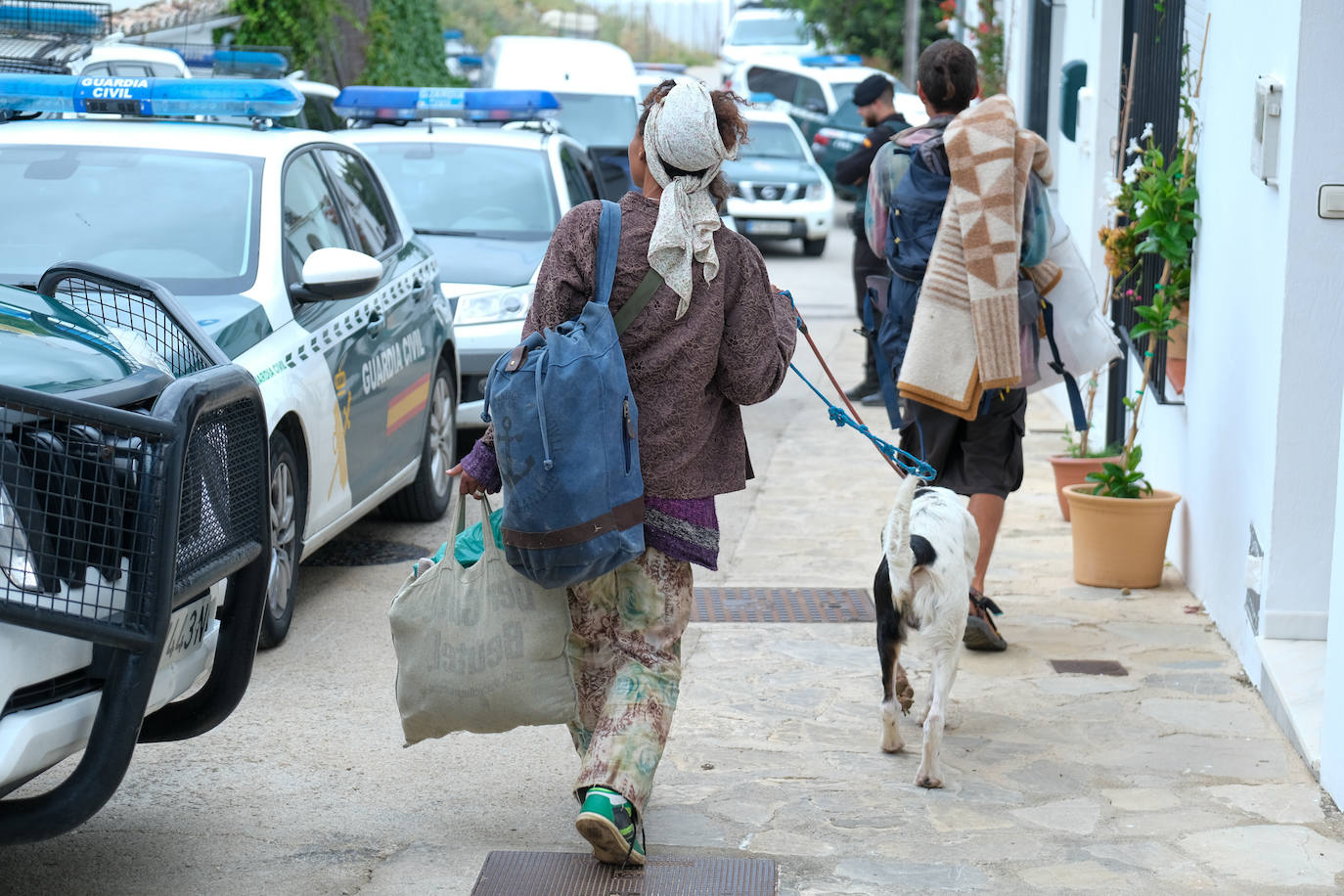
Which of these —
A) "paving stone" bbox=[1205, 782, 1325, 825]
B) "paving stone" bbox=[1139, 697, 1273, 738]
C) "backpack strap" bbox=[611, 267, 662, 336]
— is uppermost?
"backpack strap" bbox=[611, 267, 662, 336]

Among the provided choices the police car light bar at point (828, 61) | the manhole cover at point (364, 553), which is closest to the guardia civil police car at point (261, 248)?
the manhole cover at point (364, 553)

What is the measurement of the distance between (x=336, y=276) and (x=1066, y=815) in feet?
9.95

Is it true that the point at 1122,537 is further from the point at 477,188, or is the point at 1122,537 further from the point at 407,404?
the point at 477,188

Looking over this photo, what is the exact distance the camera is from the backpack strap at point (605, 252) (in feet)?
11.9

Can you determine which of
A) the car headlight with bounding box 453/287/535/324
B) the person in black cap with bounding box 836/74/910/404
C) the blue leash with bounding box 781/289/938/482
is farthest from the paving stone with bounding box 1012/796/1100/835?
the car headlight with bounding box 453/287/535/324

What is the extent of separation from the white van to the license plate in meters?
12.5

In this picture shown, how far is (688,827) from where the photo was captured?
407 cm

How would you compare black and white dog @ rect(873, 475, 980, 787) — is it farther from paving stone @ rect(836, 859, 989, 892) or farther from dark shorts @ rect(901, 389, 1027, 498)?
dark shorts @ rect(901, 389, 1027, 498)

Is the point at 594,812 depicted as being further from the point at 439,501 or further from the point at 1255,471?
the point at 439,501

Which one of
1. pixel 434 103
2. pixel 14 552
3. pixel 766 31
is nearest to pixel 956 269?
pixel 14 552

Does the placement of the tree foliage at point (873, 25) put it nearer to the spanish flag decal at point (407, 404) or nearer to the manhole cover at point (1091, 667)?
the spanish flag decal at point (407, 404)

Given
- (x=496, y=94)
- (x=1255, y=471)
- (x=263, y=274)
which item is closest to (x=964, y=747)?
(x=1255, y=471)

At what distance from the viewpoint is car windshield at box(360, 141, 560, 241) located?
9.49 m

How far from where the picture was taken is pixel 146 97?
6.31 m
